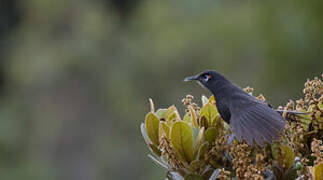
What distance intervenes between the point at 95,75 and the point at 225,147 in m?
10.3

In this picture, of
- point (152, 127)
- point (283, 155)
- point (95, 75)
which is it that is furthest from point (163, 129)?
point (95, 75)

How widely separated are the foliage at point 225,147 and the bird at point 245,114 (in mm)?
27

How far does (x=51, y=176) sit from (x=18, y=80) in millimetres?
2704

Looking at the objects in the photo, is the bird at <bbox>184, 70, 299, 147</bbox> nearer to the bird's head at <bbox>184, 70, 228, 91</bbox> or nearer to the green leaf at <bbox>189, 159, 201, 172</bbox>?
the bird's head at <bbox>184, 70, 228, 91</bbox>

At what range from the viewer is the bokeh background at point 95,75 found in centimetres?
977

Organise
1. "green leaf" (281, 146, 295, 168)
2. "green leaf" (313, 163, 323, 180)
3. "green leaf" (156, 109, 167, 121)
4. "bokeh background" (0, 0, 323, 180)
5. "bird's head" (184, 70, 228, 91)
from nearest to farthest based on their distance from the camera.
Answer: "green leaf" (313, 163, 323, 180) → "green leaf" (281, 146, 295, 168) → "green leaf" (156, 109, 167, 121) → "bird's head" (184, 70, 228, 91) → "bokeh background" (0, 0, 323, 180)

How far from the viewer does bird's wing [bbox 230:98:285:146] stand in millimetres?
1850

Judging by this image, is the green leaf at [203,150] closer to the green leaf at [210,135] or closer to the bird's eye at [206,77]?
the green leaf at [210,135]

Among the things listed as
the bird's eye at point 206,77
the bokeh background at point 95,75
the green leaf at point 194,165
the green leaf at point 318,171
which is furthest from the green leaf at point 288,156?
the bokeh background at point 95,75

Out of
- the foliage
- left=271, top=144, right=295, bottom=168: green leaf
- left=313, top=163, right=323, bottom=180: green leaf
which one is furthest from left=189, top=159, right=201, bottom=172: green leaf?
left=313, top=163, right=323, bottom=180: green leaf

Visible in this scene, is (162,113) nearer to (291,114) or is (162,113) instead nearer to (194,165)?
(194,165)

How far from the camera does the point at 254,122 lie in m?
1.94

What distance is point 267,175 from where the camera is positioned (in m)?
1.84

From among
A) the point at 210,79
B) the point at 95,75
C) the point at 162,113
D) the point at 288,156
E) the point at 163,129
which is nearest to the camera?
the point at 288,156
